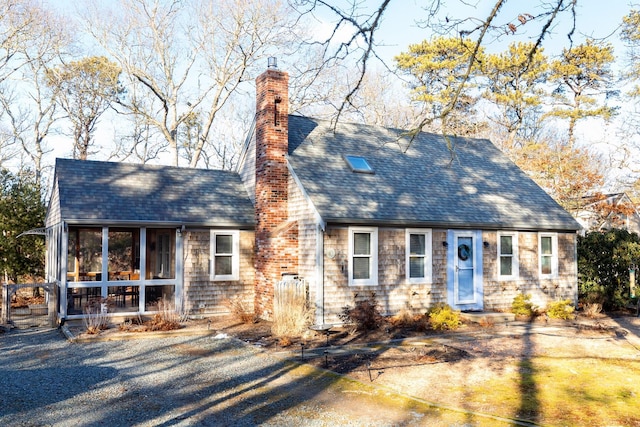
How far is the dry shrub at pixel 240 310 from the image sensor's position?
1368cm

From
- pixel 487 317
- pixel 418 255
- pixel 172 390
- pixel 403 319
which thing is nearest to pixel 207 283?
pixel 403 319

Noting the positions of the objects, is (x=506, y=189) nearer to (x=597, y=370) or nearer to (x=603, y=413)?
(x=597, y=370)

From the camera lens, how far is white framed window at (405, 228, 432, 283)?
14125 millimetres

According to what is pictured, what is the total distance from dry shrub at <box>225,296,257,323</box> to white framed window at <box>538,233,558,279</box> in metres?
8.41

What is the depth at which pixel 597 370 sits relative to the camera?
8.84 metres

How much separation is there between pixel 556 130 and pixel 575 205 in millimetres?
9814

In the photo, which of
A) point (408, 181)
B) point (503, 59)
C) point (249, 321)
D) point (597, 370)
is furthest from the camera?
point (503, 59)

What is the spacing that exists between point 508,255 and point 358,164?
16.1 ft

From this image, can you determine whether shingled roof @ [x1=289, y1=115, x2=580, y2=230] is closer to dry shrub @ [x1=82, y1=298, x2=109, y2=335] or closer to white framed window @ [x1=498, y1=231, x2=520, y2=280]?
white framed window @ [x1=498, y1=231, x2=520, y2=280]

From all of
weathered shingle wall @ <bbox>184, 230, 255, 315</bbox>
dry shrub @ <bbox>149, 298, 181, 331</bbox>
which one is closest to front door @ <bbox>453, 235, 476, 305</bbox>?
weathered shingle wall @ <bbox>184, 230, 255, 315</bbox>

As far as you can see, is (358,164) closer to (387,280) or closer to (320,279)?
(387,280)

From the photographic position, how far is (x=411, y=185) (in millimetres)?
15531

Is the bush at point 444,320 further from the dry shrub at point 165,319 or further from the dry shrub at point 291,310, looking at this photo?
the dry shrub at point 165,319

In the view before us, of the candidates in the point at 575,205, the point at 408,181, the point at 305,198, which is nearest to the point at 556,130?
the point at 575,205
